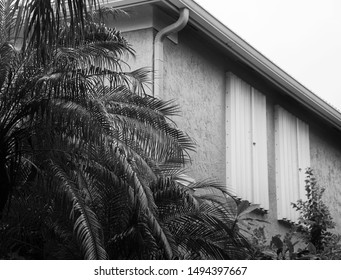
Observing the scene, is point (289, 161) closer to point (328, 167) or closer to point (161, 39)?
point (328, 167)

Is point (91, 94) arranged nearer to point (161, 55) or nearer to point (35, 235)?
point (35, 235)

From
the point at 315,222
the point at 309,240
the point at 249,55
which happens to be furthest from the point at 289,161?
the point at 309,240

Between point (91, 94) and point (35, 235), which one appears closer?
point (91, 94)

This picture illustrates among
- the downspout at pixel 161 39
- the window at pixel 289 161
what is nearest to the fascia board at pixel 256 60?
the downspout at pixel 161 39

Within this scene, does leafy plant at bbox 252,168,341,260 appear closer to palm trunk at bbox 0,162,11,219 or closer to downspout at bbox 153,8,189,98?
downspout at bbox 153,8,189,98

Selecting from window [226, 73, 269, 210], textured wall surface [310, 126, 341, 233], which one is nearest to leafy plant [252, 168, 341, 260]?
window [226, 73, 269, 210]

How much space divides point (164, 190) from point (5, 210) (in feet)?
6.94

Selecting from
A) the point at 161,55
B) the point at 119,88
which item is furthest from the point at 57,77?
the point at 161,55

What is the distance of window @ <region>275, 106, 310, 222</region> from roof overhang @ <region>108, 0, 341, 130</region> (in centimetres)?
54

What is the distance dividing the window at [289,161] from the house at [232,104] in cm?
2

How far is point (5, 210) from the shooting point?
37.0 ft

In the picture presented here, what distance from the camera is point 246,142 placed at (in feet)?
58.1

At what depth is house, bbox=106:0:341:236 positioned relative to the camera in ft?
50.6

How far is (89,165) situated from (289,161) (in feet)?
30.3
